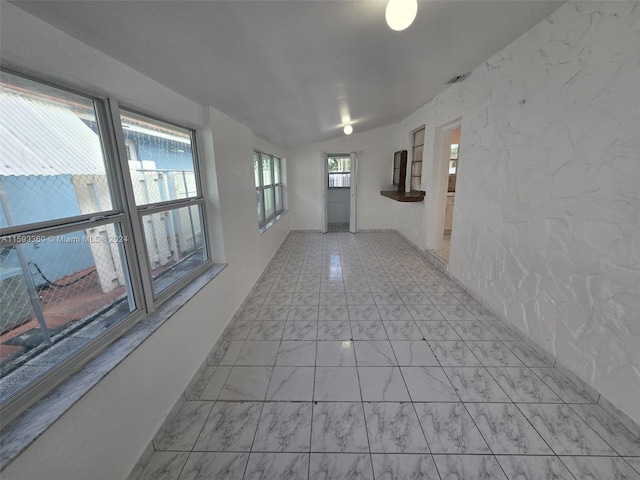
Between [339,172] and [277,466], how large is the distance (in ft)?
22.4

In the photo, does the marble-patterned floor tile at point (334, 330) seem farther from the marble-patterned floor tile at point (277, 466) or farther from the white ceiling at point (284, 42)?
the white ceiling at point (284, 42)

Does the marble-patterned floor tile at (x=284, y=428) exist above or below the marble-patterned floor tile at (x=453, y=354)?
below

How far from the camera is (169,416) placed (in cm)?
157

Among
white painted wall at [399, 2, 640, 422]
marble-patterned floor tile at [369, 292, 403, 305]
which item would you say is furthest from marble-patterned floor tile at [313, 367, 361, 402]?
white painted wall at [399, 2, 640, 422]

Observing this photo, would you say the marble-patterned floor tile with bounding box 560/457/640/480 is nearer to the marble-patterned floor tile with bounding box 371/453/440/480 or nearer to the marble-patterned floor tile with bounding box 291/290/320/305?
the marble-patterned floor tile with bounding box 371/453/440/480

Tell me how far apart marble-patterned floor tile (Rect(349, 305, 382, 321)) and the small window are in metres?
4.95

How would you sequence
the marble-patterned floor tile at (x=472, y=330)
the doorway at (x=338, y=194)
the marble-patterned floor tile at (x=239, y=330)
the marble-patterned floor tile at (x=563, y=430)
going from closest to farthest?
the marble-patterned floor tile at (x=563, y=430) → the marble-patterned floor tile at (x=472, y=330) → the marble-patterned floor tile at (x=239, y=330) → the doorway at (x=338, y=194)

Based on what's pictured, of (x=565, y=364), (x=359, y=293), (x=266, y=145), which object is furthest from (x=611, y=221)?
(x=266, y=145)

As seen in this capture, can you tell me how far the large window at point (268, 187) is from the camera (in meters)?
4.11

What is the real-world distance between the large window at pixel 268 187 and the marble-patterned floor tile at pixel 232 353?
207 cm

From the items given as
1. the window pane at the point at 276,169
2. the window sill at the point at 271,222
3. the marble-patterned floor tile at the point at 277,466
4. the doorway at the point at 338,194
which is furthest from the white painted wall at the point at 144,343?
the doorway at the point at 338,194

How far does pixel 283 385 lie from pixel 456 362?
1332 mm

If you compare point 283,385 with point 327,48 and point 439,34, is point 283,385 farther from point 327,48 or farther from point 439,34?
point 439,34

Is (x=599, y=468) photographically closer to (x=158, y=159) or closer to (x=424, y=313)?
(x=424, y=313)
